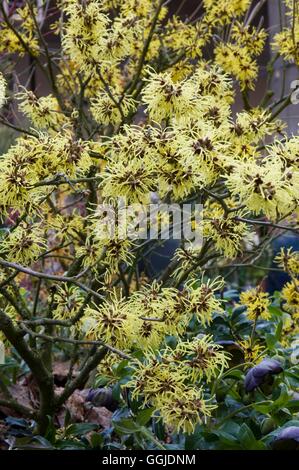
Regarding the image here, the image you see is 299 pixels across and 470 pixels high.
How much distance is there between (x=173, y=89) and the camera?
1.76 meters

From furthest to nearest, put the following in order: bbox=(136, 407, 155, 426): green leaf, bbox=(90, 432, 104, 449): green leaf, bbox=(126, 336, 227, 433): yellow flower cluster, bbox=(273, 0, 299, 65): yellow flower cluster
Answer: bbox=(273, 0, 299, 65): yellow flower cluster → bbox=(90, 432, 104, 449): green leaf → bbox=(136, 407, 155, 426): green leaf → bbox=(126, 336, 227, 433): yellow flower cluster

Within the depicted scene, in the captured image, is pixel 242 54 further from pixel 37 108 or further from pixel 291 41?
pixel 37 108

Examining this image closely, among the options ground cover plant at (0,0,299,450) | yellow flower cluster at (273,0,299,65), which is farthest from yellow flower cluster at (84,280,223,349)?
yellow flower cluster at (273,0,299,65)

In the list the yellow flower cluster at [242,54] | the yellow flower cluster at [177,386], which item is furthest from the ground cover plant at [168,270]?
the yellow flower cluster at [242,54]

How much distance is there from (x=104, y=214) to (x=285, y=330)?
4.31ft

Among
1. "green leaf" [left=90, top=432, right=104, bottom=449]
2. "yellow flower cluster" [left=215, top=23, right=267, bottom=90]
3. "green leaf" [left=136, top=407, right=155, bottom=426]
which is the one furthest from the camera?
"yellow flower cluster" [left=215, top=23, right=267, bottom=90]

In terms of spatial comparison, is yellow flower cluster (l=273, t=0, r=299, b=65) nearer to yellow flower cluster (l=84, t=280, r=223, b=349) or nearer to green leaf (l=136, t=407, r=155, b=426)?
yellow flower cluster (l=84, t=280, r=223, b=349)

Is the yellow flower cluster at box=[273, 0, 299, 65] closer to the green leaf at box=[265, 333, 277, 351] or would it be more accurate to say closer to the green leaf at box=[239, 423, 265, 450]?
the green leaf at box=[265, 333, 277, 351]

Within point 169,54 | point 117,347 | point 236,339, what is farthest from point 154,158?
point 169,54

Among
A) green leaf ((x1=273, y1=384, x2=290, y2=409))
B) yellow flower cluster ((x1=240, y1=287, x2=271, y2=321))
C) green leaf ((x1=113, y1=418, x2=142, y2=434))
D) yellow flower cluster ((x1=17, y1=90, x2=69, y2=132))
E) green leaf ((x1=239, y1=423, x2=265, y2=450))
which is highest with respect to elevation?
yellow flower cluster ((x1=17, y1=90, x2=69, y2=132))

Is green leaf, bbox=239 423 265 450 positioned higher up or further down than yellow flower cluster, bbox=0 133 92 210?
further down

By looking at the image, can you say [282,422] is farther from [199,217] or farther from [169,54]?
[169,54]

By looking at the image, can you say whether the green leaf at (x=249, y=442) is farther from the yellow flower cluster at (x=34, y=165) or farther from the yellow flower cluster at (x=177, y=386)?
the yellow flower cluster at (x=34, y=165)

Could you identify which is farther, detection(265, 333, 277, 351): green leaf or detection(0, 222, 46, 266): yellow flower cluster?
detection(265, 333, 277, 351): green leaf
